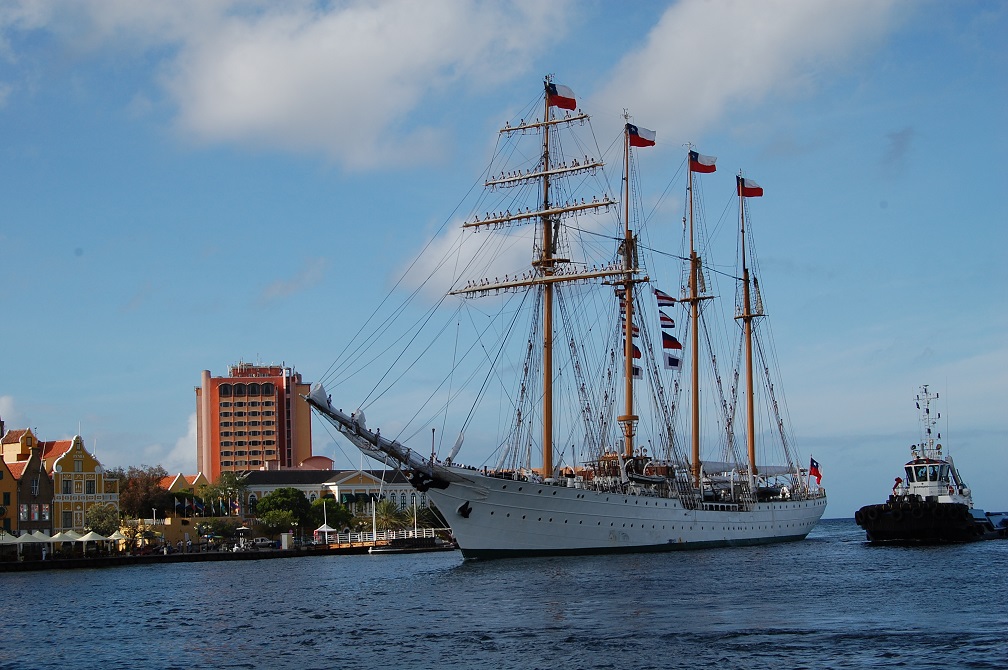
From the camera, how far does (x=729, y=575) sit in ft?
185

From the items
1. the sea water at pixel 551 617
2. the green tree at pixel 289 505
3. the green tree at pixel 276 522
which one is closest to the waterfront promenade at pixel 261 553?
the green tree at pixel 289 505

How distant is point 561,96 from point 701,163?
21385mm

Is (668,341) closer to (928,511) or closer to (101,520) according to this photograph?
(928,511)

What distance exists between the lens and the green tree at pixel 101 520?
9931 centimetres

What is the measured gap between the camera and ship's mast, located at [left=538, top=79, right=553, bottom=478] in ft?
240

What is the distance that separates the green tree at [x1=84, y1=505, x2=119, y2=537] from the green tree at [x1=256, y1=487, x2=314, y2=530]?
26680mm

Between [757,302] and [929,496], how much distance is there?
80.0 ft

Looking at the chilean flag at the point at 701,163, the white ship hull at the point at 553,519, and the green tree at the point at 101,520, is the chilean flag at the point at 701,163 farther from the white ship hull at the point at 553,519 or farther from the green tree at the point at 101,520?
the green tree at the point at 101,520

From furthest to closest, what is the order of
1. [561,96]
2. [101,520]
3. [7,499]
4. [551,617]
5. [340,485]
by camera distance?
[340,485] < [101,520] < [7,499] < [561,96] < [551,617]

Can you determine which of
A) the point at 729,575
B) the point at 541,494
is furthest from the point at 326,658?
the point at 541,494

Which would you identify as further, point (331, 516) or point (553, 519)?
point (331, 516)

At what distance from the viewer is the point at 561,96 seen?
76.6 meters

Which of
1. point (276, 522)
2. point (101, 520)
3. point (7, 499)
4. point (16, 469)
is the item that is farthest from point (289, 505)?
point (7, 499)

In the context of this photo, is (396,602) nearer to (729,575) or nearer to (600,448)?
(729,575)
